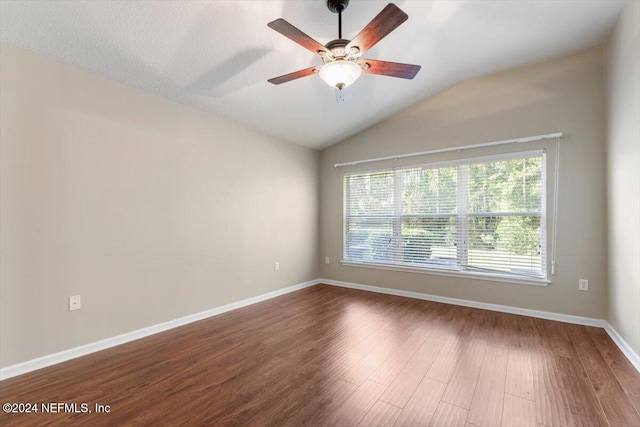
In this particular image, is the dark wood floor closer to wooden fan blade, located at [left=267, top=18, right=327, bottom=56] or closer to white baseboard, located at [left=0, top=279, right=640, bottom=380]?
white baseboard, located at [left=0, top=279, right=640, bottom=380]

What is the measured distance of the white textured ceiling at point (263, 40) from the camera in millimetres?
2109

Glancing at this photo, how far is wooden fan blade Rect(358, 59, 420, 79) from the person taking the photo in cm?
210

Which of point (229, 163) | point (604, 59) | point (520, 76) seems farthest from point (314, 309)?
point (604, 59)

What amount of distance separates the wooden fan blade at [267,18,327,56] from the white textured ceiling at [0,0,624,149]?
0.58 meters

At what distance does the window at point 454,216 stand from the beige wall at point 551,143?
0.54 ft

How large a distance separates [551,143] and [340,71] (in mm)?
2893

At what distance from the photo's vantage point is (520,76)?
3.55m

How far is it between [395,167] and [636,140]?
8.48 feet

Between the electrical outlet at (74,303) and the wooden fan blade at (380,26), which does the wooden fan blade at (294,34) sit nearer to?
the wooden fan blade at (380,26)

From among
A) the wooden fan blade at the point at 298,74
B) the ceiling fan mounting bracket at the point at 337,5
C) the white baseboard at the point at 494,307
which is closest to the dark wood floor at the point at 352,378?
the white baseboard at the point at 494,307

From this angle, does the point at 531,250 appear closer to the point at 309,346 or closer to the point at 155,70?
the point at 309,346

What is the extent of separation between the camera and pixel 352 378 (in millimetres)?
2117

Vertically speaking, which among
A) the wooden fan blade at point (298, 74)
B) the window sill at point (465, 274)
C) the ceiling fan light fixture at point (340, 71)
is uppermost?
the wooden fan blade at point (298, 74)

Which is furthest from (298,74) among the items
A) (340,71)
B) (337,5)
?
(337,5)
